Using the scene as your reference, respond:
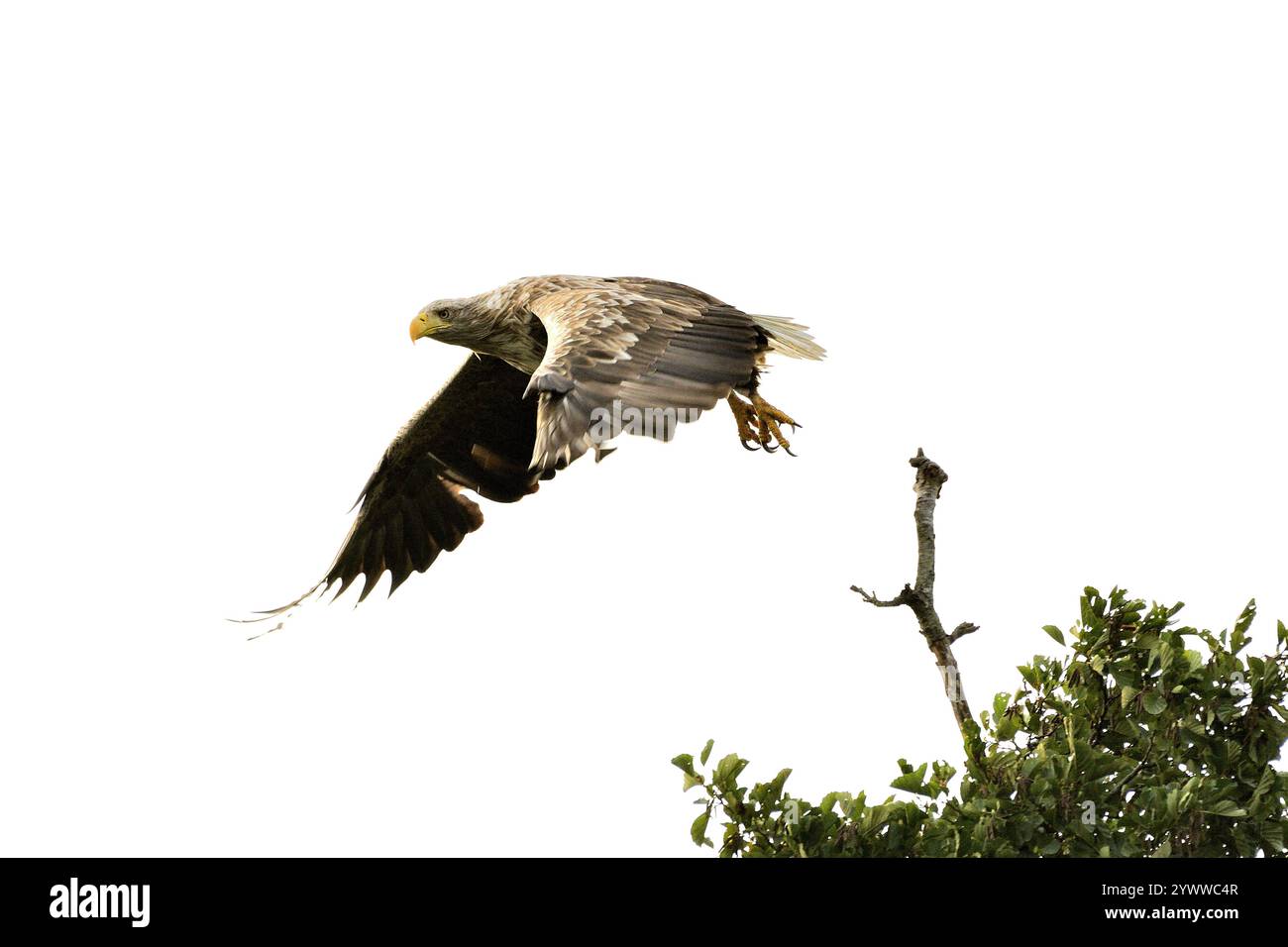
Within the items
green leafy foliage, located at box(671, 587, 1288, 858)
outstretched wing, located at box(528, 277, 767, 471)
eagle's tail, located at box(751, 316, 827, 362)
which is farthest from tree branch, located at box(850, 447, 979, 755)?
eagle's tail, located at box(751, 316, 827, 362)

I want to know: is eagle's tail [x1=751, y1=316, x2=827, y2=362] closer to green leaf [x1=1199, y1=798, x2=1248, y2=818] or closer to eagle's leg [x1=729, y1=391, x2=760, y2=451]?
eagle's leg [x1=729, y1=391, x2=760, y2=451]

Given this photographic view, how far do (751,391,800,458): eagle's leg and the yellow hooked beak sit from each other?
6.30 ft

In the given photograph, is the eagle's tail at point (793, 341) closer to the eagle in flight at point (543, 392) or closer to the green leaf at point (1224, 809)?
the eagle in flight at point (543, 392)

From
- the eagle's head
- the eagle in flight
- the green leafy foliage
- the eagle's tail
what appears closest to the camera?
the green leafy foliage

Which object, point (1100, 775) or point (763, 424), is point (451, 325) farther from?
point (1100, 775)

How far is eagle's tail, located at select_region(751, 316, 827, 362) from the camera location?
28.1 feet

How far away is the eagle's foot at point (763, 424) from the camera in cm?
812

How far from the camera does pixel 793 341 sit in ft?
28.5

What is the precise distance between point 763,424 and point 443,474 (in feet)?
7.42

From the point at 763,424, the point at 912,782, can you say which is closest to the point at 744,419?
the point at 763,424

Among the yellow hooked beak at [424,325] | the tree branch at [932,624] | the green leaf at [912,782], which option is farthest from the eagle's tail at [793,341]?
the green leaf at [912,782]

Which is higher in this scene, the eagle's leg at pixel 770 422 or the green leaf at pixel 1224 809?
the eagle's leg at pixel 770 422
